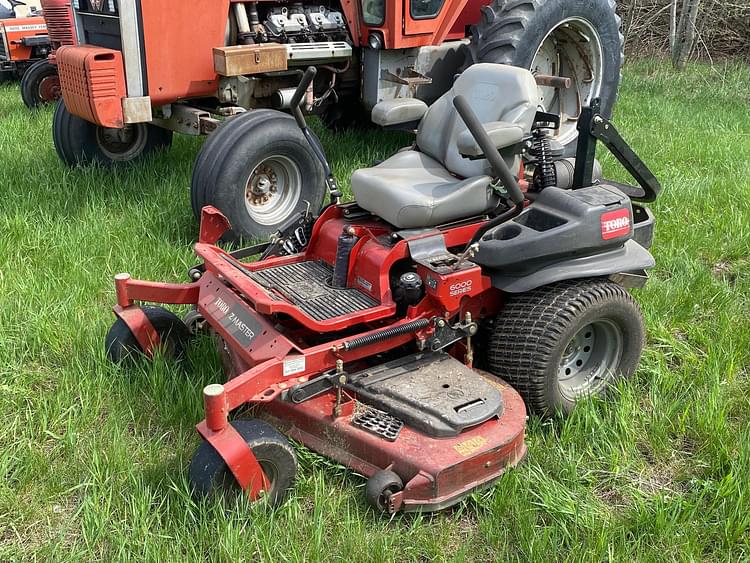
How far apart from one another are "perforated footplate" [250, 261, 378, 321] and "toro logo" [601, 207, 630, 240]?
3.05 ft

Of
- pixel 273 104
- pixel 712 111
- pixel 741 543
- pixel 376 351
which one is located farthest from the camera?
pixel 712 111

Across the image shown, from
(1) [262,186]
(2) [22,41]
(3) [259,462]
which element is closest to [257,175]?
(1) [262,186]

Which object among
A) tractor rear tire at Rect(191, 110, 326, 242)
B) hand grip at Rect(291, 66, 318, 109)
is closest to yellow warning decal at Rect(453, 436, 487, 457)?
hand grip at Rect(291, 66, 318, 109)

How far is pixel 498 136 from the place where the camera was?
331 centimetres

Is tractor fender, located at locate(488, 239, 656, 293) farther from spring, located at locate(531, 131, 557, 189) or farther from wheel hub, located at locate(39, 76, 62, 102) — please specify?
wheel hub, located at locate(39, 76, 62, 102)

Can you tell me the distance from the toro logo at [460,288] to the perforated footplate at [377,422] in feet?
1.76

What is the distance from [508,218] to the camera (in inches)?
130

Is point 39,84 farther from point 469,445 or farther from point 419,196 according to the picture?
point 469,445

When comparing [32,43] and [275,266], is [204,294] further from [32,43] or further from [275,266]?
[32,43]

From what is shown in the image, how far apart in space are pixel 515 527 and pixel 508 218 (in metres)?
1.28

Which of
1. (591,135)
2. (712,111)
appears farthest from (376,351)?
(712,111)

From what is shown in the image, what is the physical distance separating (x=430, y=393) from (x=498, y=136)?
1.13 m

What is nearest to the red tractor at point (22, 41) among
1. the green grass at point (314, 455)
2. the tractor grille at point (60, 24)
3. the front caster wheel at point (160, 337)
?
the tractor grille at point (60, 24)

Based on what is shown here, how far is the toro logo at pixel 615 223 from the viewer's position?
3.11 meters
